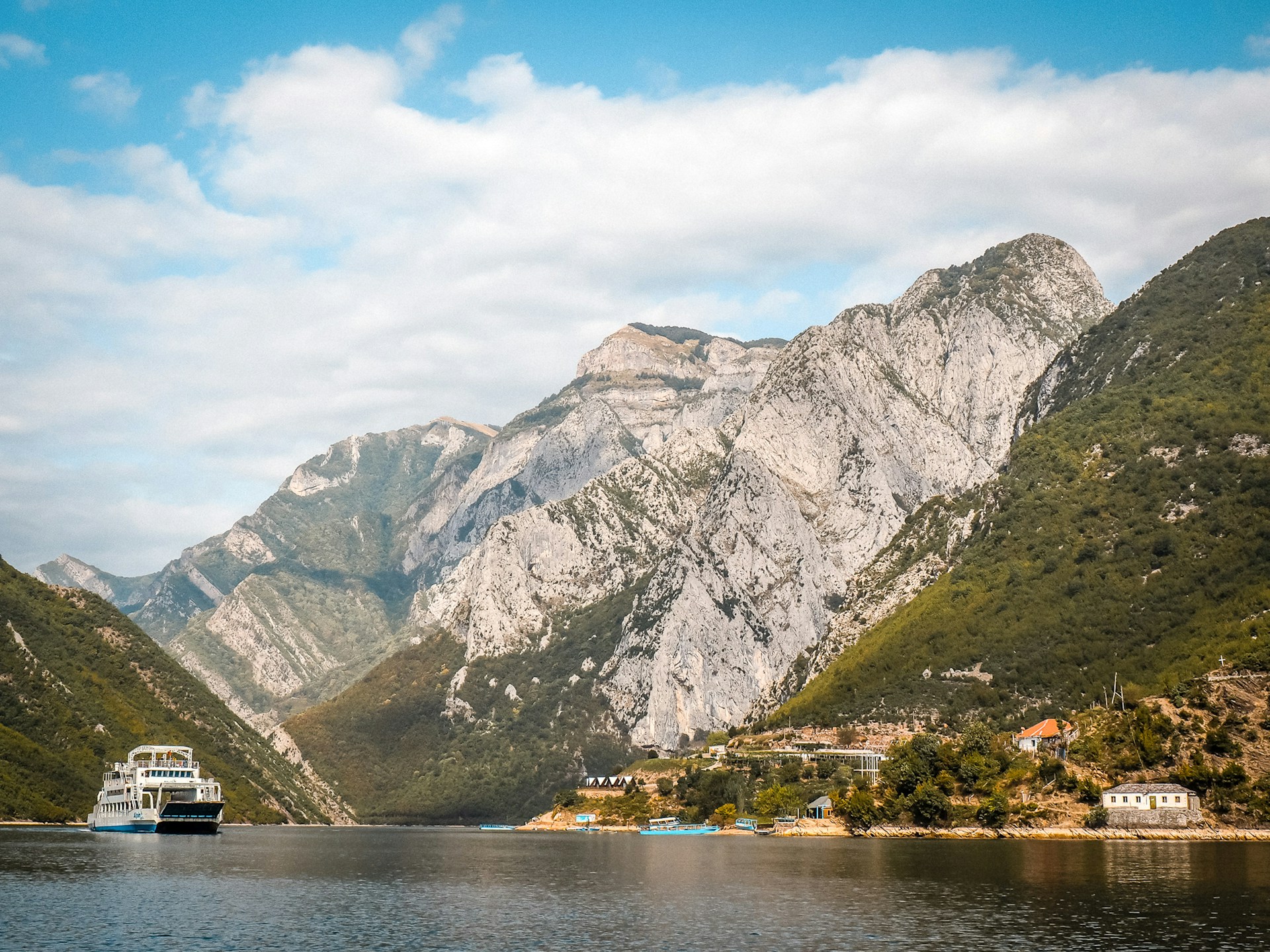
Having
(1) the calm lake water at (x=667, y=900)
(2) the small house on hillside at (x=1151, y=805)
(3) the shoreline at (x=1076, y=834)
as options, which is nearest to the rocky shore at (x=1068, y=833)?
(3) the shoreline at (x=1076, y=834)

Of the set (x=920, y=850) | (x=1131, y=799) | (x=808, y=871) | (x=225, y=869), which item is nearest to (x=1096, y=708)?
(x=1131, y=799)

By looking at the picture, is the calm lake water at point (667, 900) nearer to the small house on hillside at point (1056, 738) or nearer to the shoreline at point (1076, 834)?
the shoreline at point (1076, 834)

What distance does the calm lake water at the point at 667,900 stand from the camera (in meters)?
83.2

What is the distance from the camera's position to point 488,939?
8531 centimetres

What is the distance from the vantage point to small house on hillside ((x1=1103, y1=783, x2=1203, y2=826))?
163 meters

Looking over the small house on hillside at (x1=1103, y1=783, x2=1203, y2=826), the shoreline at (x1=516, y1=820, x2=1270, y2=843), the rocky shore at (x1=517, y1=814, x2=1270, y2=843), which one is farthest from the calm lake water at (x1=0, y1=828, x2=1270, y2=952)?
the small house on hillside at (x1=1103, y1=783, x2=1203, y2=826)

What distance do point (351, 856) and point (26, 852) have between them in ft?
140

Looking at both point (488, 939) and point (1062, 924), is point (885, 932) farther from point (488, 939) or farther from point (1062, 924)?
point (488, 939)

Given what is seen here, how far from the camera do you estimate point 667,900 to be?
10900 cm

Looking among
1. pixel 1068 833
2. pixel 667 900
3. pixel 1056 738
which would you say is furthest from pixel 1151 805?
pixel 667 900

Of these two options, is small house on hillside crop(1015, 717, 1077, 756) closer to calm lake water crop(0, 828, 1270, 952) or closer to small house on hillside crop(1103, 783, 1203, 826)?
small house on hillside crop(1103, 783, 1203, 826)

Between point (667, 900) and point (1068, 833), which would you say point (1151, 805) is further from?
point (667, 900)

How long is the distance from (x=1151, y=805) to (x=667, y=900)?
85074mm

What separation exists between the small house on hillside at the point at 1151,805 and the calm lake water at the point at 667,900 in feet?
30.2
